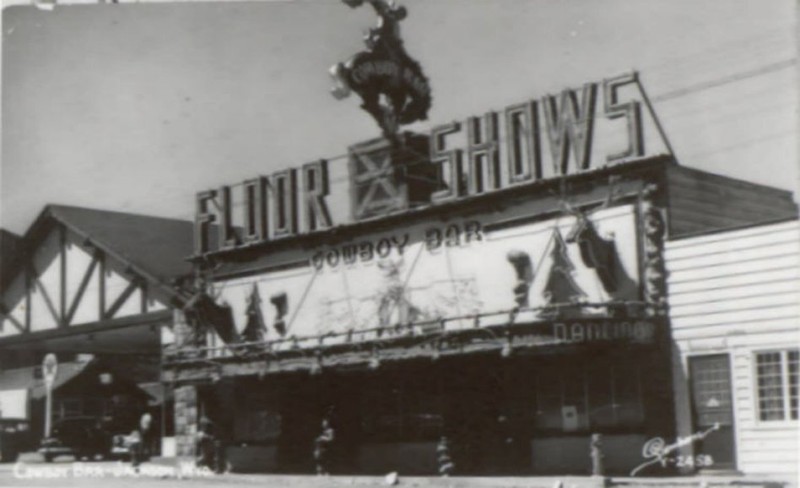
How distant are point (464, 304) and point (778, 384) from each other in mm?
8058

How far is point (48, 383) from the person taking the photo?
125ft

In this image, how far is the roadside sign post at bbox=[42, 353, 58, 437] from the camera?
3706 cm

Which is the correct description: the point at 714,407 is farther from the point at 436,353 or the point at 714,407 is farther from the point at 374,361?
the point at 374,361

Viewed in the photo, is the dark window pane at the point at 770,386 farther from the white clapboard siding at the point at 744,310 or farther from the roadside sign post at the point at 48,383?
the roadside sign post at the point at 48,383

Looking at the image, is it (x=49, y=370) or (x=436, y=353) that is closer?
(x=436, y=353)

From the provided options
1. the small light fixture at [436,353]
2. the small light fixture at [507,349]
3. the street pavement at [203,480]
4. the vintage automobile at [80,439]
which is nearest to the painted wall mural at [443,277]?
the small light fixture at [436,353]

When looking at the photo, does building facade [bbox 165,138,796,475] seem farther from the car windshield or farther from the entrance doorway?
the car windshield

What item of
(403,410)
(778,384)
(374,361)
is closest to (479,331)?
(374,361)

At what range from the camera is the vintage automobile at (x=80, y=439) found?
1468 inches

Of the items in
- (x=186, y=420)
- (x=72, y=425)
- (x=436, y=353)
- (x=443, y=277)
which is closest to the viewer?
(x=436, y=353)

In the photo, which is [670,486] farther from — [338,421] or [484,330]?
[338,421]

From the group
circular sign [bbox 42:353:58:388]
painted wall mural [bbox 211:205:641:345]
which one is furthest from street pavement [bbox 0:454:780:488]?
painted wall mural [bbox 211:205:641:345]

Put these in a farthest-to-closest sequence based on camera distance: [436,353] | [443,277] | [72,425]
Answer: [72,425], [443,277], [436,353]

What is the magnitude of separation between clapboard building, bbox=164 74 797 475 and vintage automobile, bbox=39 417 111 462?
4603 millimetres
